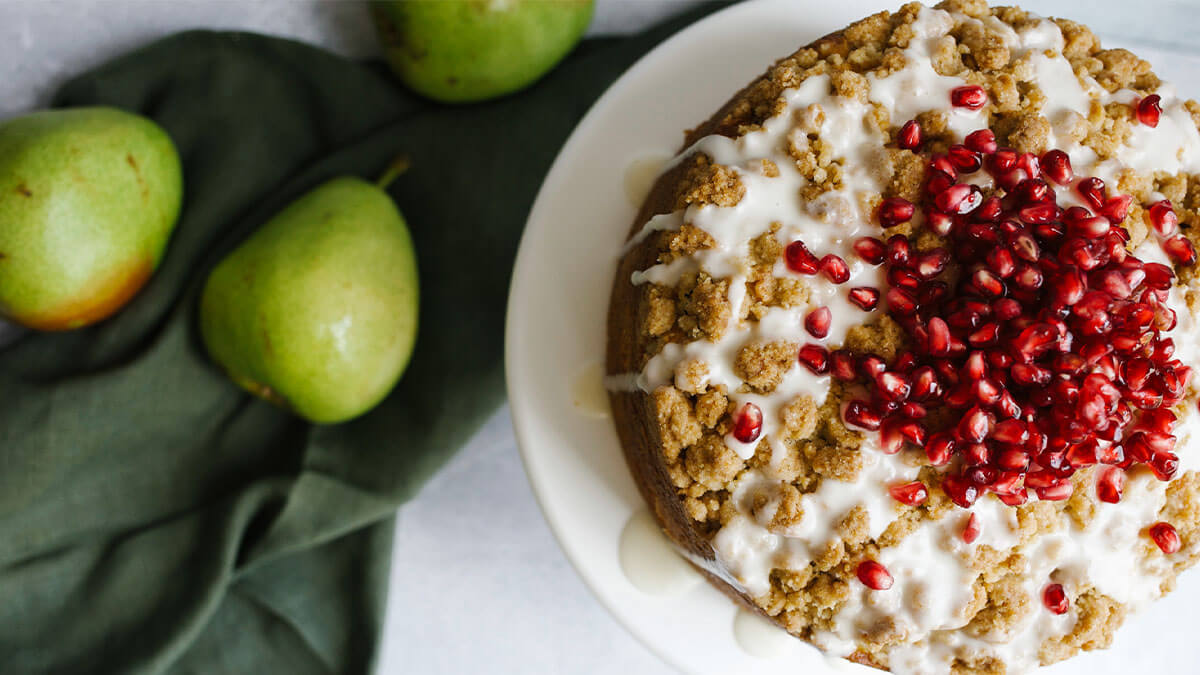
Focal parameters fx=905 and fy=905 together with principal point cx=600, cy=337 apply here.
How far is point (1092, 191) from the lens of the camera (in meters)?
1.63

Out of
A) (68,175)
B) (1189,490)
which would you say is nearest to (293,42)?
(68,175)

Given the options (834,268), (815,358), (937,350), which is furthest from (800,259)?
(937,350)

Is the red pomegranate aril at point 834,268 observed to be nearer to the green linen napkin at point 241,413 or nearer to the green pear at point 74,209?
the green linen napkin at point 241,413

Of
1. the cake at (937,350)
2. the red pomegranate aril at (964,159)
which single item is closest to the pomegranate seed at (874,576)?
the cake at (937,350)

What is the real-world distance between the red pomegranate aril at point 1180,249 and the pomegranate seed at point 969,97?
1.46ft

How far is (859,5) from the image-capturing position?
2107 millimetres

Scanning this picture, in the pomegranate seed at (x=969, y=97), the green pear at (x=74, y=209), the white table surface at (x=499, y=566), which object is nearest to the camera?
the pomegranate seed at (x=969, y=97)

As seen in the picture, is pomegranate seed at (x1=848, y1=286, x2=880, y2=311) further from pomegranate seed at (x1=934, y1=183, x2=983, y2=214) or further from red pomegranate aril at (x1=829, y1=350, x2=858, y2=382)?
pomegranate seed at (x1=934, y1=183, x2=983, y2=214)

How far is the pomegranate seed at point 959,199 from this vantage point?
62.7 inches

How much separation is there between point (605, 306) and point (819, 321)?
66 centimetres

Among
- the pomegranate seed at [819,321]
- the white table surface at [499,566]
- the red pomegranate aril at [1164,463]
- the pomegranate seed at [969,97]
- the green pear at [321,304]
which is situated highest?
the pomegranate seed at [969,97]

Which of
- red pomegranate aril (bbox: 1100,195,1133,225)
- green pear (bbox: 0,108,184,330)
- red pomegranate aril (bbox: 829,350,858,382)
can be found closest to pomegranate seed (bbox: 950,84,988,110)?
red pomegranate aril (bbox: 1100,195,1133,225)

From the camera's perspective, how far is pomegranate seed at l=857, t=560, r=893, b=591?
1599mm

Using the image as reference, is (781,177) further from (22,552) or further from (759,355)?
(22,552)
